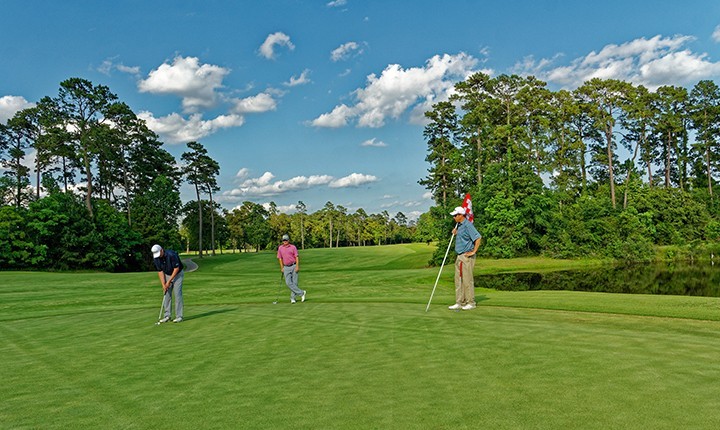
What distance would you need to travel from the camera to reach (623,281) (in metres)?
31.5

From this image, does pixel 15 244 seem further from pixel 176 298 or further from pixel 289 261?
pixel 176 298

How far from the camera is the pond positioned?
1022 inches

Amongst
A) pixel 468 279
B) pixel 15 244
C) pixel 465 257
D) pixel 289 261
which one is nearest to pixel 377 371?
pixel 465 257

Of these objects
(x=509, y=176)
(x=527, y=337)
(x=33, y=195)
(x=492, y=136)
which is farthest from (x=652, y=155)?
(x=33, y=195)

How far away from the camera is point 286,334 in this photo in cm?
936

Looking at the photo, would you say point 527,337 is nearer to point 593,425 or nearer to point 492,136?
point 593,425

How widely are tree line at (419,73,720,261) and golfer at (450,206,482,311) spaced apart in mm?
39519

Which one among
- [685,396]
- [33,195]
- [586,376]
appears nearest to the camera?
[685,396]

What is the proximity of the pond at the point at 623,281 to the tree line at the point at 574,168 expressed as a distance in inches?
433

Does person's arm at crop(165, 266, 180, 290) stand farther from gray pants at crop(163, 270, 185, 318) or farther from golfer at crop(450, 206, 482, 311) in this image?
golfer at crop(450, 206, 482, 311)

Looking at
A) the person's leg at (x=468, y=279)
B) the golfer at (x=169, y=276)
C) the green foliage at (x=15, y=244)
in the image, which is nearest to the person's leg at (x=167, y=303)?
the golfer at (x=169, y=276)

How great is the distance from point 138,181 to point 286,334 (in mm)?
69338

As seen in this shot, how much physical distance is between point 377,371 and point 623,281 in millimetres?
31568

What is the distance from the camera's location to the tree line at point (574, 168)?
50.4m
